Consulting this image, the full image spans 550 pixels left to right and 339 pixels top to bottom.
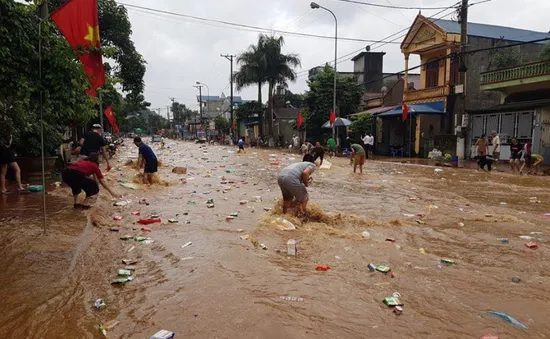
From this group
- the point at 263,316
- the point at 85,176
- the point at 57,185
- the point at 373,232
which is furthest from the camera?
the point at 57,185

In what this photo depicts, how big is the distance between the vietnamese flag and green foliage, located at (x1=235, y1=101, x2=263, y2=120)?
35445 mm

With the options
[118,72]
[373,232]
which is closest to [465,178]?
[373,232]

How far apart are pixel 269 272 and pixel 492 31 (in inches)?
1090

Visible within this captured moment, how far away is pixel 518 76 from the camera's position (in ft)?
60.7

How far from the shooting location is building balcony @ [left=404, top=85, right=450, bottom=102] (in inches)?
947

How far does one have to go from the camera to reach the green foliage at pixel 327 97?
3153cm

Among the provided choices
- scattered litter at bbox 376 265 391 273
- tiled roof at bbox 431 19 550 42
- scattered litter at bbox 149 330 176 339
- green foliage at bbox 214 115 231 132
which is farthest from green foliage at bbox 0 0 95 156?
green foliage at bbox 214 115 231 132

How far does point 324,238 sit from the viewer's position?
595cm

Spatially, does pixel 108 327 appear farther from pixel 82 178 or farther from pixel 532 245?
pixel 532 245

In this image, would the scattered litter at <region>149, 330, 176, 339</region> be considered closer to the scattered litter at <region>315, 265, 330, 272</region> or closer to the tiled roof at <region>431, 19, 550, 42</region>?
the scattered litter at <region>315, 265, 330, 272</region>

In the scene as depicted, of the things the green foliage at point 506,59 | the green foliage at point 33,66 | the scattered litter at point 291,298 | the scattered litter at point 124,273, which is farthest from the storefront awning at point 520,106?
the scattered litter at point 124,273

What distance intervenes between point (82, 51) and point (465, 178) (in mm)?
12985

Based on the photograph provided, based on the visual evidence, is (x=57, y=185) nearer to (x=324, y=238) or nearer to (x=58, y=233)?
(x=58, y=233)

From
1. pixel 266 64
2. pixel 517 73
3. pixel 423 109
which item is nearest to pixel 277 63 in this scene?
pixel 266 64
